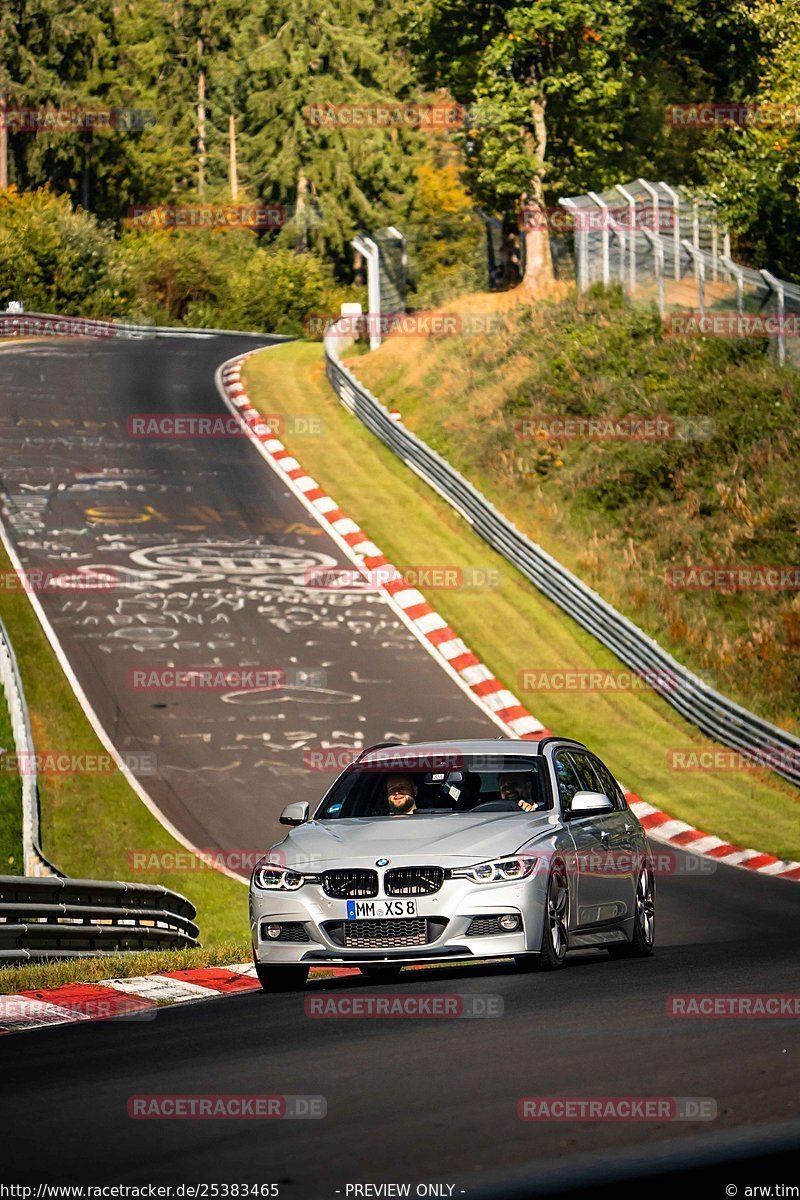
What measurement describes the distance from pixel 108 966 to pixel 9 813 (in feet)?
35.0

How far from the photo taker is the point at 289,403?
141 ft

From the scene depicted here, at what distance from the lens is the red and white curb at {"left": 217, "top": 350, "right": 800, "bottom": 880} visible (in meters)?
21.5

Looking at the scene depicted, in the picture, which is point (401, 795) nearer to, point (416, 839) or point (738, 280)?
point (416, 839)

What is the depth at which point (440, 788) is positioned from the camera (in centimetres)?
1191

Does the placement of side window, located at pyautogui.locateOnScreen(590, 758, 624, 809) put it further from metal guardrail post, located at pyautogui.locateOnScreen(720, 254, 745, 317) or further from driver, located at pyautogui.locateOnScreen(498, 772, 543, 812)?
metal guardrail post, located at pyautogui.locateOnScreen(720, 254, 745, 317)

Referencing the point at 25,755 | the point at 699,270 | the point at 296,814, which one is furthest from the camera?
the point at 699,270

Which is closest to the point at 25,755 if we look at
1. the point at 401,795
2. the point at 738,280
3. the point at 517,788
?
the point at 401,795

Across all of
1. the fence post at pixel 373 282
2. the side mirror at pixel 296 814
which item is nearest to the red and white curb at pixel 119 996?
the side mirror at pixel 296 814

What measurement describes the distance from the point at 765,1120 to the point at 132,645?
2173 cm

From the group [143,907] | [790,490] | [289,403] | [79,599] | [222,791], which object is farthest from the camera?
[289,403]

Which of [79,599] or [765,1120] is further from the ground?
[765,1120]

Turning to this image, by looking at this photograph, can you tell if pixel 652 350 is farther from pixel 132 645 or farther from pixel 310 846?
pixel 310 846

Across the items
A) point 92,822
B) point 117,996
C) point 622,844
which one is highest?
point 622,844

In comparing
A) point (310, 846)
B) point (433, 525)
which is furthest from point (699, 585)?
point (310, 846)
